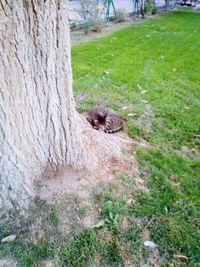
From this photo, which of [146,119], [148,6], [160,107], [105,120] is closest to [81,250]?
[105,120]

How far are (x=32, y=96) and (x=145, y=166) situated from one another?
1.22m

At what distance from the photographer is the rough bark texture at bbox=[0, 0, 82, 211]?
5.65 ft

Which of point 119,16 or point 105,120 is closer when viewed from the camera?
point 105,120

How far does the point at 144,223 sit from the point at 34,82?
49.6 inches

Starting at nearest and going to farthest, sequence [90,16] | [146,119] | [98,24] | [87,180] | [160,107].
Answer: [87,180] → [146,119] → [160,107] → [98,24] → [90,16]

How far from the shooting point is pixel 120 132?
321 centimetres

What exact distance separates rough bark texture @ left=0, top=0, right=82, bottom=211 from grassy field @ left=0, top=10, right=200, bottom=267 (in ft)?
1.00

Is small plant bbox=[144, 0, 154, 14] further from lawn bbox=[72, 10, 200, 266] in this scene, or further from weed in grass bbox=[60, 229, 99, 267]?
weed in grass bbox=[60, 229, 99, 267]

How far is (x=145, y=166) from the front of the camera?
8.65ft

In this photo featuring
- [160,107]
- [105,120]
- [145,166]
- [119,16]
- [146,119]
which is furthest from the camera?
[119,16]

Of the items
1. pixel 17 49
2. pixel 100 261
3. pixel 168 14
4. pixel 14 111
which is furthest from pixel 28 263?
pixel 168 14

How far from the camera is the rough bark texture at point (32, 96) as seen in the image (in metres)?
1.72

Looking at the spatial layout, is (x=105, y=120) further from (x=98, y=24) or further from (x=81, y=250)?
(x=98, y=24)

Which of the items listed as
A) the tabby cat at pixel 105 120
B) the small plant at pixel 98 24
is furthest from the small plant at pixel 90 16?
the tabby cat at pixel 105 120
